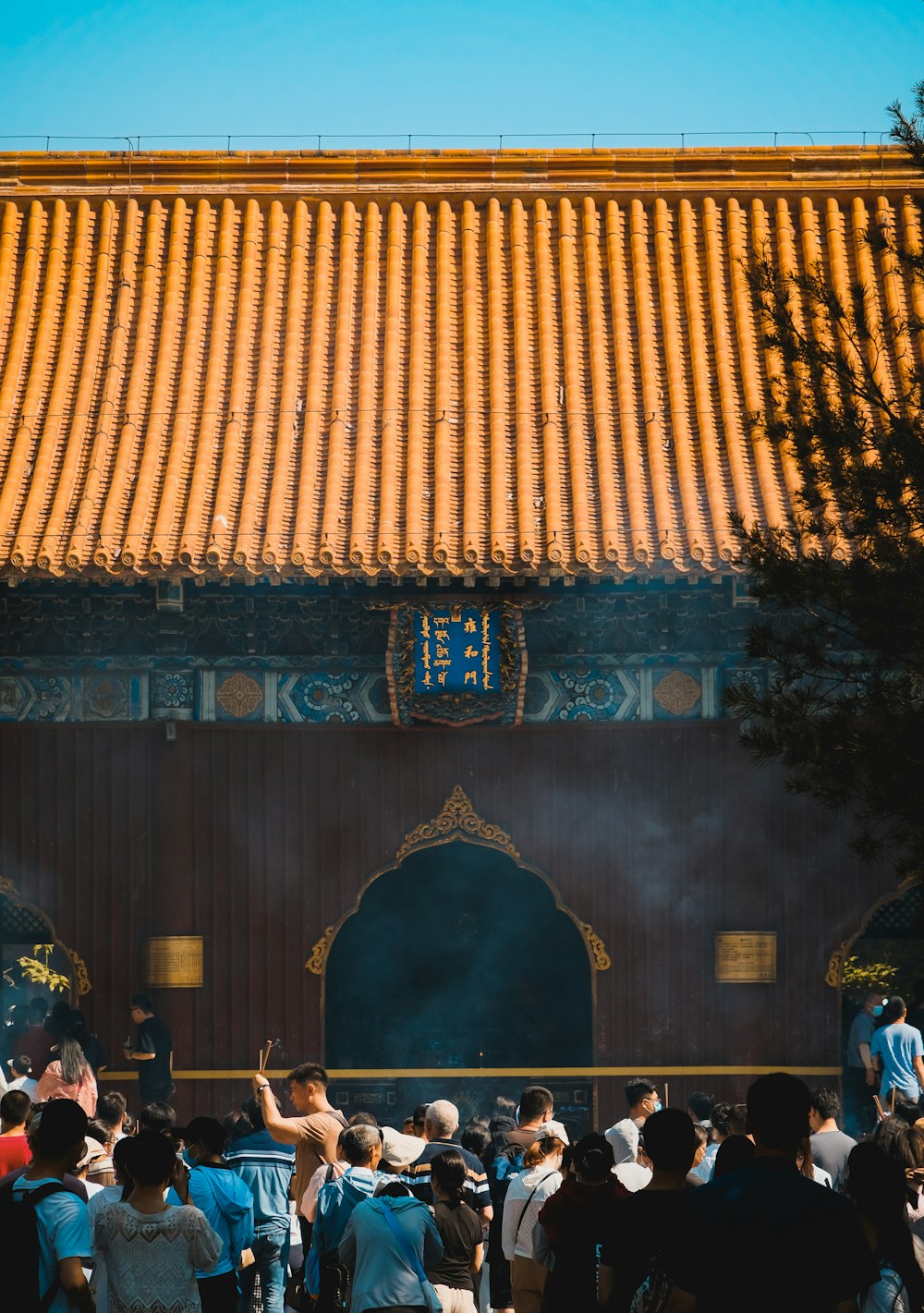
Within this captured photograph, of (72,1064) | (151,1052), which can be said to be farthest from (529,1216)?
(151,1052)

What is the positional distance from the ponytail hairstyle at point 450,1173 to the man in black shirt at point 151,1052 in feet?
20.0

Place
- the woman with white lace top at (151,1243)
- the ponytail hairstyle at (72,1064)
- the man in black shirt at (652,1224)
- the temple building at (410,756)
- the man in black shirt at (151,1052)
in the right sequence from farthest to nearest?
the temple building at (410,756)
the man in black shirt at (151,1052)
the ponytail hairstyle at (72,1064)
the woman with white lace top at (151,1243)
the man in black shirt at (652,1224)

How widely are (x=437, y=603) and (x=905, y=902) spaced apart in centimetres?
487

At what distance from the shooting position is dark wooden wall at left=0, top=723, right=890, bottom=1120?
13188 millimetres

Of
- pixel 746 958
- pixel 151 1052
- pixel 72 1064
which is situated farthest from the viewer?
pixel 746 958

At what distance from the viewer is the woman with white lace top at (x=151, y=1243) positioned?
599cm

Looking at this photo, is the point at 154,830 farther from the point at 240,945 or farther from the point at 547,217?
the point at 547,217

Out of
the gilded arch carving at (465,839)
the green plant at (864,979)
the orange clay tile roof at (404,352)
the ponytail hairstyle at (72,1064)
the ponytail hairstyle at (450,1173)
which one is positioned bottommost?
the ponytail hairstyle at (450,1173)

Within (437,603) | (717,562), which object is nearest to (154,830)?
(437,603)

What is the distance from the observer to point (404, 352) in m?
14.6

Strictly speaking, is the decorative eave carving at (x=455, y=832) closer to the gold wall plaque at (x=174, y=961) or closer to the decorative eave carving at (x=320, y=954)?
the decorative eave carving at (x=320, y=954)

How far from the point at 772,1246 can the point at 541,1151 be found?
2.77 m

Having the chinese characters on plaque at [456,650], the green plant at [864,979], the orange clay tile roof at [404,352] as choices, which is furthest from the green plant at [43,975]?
the green plant at [864,979]

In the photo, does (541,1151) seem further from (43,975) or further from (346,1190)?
(43,975)
